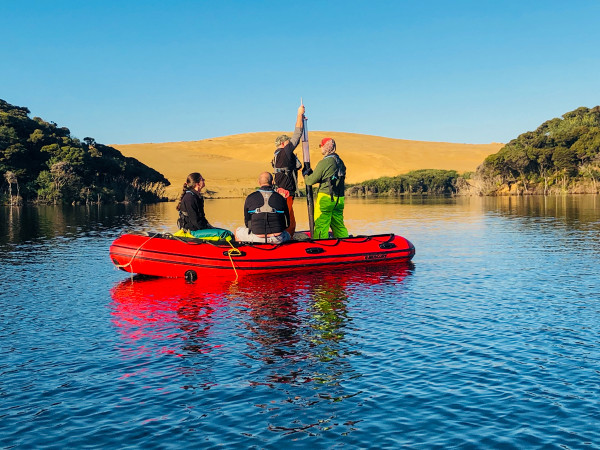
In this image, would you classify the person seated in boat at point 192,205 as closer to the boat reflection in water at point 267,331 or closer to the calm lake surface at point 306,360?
the boat reflection in water at point 267,331

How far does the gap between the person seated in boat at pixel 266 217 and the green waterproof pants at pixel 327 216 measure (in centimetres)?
113

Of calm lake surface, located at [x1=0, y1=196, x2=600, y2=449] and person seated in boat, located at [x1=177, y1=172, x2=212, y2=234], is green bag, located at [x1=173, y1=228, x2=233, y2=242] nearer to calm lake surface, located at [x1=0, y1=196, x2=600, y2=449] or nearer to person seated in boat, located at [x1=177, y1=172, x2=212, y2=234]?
person seated in boat, located at [x1=177, y1=172, x2=212, y2=234]

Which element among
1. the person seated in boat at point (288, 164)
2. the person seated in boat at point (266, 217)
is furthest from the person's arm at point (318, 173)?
the person seated in boat at point (266, 217)

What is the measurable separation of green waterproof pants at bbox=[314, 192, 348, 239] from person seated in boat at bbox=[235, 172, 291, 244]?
1125mm

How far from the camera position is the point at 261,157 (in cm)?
14950

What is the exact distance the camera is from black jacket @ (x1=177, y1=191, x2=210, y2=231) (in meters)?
15.1

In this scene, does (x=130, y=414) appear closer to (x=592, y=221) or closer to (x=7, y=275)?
(x=7, y=275)

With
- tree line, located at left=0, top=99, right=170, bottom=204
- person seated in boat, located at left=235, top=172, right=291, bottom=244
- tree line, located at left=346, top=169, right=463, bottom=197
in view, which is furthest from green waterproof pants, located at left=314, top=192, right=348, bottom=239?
tree line, located at left=346, top=169, right=463, bottom=197

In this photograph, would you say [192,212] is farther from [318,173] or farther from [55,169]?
[55,169]

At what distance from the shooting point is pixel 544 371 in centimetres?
754

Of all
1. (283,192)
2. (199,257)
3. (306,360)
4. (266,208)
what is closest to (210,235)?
(199,257)

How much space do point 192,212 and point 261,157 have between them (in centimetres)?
13516

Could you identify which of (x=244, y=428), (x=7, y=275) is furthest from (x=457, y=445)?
(x=7, y=275)

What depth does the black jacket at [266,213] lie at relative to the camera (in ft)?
48.4
